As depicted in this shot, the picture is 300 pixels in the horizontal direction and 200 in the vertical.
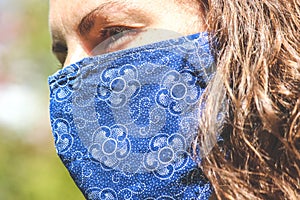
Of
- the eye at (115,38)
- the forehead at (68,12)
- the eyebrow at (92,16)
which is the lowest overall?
the eye at (115,38)

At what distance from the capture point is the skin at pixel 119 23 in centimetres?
221

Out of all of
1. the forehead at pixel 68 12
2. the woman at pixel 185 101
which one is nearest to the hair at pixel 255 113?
the woman at pixel 185 101

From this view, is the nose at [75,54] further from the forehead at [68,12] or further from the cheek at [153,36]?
the cheek at [153,36]

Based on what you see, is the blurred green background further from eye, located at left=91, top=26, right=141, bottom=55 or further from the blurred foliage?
eye, located at left=91, top=26, right=141, bottom=55

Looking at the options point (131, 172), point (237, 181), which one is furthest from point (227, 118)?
point (131, 172)

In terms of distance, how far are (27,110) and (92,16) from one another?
17.3 feet

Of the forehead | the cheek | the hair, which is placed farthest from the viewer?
the forehead

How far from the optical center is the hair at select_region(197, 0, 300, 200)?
6.48ft

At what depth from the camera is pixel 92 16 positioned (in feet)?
7.55

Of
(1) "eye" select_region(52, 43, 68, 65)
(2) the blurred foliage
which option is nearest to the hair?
(1) "eye" select_region(52, 43, 68, 65)

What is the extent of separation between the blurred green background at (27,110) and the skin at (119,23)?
11.1ft

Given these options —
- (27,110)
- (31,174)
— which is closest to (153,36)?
(31,174)

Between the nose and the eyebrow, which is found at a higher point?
the eyebrow

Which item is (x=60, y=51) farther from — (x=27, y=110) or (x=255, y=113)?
(x=27, y=110)
